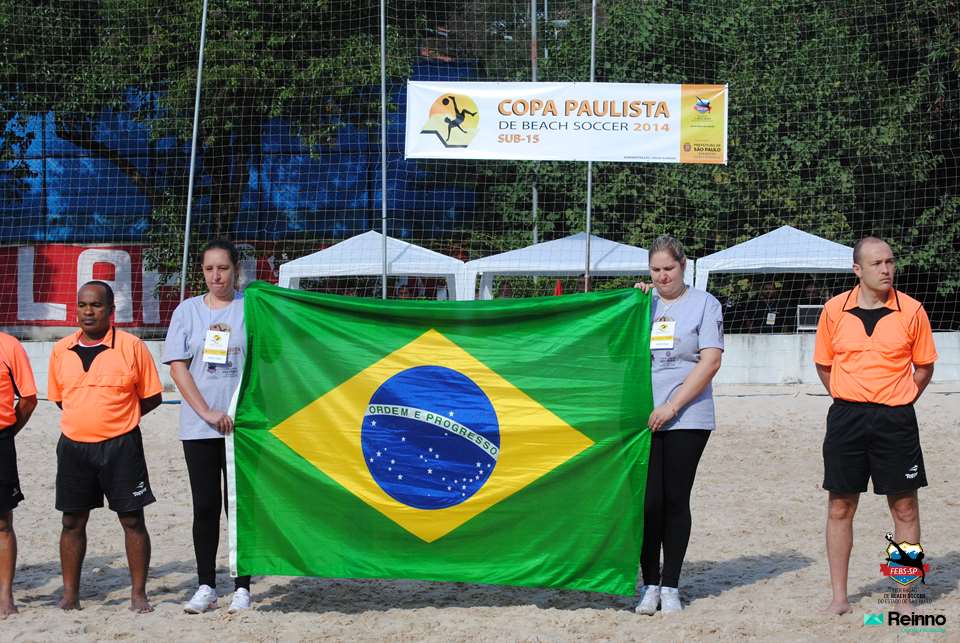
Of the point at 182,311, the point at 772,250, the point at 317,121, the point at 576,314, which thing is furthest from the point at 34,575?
the point at 317,121

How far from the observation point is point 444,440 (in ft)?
14.0

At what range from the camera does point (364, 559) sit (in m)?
4.21

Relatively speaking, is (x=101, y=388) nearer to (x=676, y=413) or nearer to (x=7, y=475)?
(x=7, y=475)

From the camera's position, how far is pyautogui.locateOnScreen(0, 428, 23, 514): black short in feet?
13.5

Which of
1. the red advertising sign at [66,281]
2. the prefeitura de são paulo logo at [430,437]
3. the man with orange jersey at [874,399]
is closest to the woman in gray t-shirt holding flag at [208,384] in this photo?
the prefeitura de são paulo logo at [430,437]

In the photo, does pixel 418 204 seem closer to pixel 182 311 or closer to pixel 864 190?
pixel 864 190

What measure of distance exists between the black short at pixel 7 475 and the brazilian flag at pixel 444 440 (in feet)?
2.86

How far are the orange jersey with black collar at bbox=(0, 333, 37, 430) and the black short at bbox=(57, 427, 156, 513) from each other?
245 mm

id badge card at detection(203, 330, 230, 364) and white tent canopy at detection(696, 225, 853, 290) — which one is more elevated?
white tent canopy at detection(696, 225, 853, 290)

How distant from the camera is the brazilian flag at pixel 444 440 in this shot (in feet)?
13.6

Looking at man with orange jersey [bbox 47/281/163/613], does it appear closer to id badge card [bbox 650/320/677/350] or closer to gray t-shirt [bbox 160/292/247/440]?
gray t-shirt [bbox 160/292/247/440]

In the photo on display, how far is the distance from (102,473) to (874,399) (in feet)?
9.94

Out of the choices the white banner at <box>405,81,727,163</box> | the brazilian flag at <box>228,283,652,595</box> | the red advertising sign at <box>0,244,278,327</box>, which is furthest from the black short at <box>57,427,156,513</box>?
the red advertising sign at <box>0,244,278,327</box>

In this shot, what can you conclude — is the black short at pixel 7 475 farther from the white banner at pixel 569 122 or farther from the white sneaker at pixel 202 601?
the white banner at pixel 569 122
